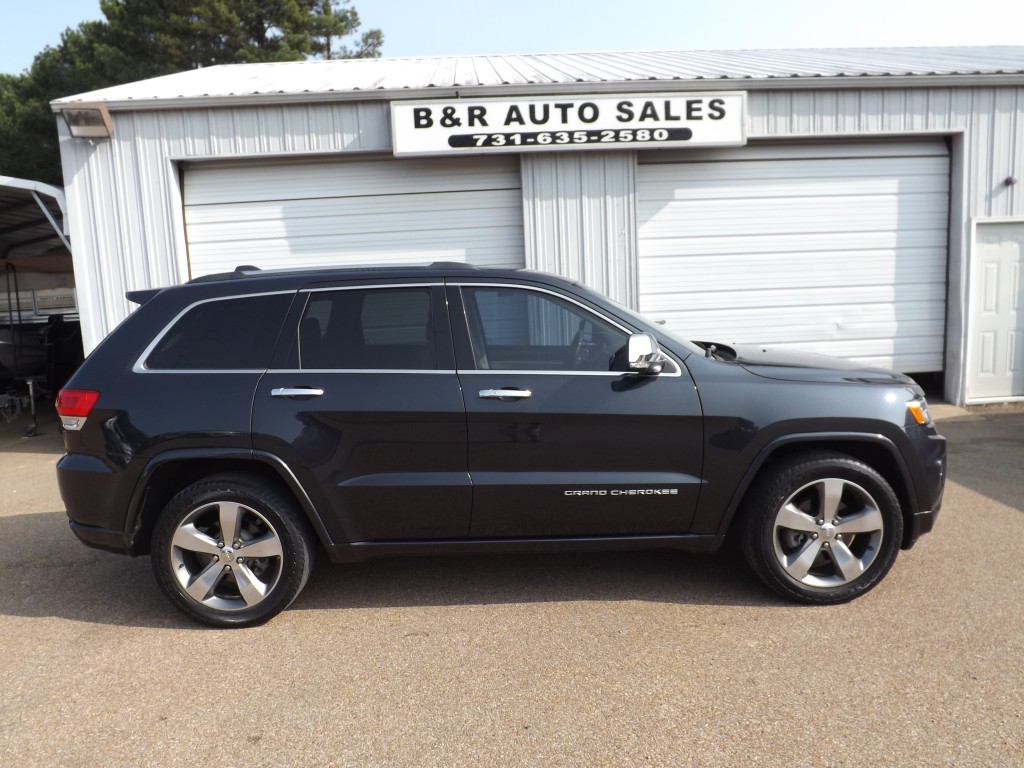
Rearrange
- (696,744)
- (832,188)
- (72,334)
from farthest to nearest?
(72,334) < (832,188) < (696,744)

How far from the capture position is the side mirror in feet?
11.7

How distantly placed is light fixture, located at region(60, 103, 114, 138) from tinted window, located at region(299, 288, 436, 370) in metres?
5.67

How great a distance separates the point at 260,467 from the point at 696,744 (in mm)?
2396

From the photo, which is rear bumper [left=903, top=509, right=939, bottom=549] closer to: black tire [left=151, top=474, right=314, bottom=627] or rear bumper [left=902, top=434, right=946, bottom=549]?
rear bumper [left=902, top=434, right=946, bottom=549]

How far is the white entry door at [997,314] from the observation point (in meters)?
9.02

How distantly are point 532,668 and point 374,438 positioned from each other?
4.29ft

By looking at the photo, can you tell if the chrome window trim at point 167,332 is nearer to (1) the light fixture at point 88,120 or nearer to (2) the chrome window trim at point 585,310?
(2) the chrome window trim at point 585,310

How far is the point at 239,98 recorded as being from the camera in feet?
26.6

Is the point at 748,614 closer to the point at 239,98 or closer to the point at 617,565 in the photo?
the point at 617,565

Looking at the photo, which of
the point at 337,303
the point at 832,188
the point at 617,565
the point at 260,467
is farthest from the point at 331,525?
the point at 832,188

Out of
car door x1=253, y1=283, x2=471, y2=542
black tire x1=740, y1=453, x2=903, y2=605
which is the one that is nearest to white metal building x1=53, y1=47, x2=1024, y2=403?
car door x1=253, y1=283, x2=471, y2=542

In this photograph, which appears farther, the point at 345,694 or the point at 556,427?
the point at 556,427

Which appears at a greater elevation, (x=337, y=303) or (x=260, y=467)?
(x=337, y=303)

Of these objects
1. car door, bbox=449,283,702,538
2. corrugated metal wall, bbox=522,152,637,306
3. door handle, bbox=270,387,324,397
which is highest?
corrugated metal wall, bbox=522,152,637,306
